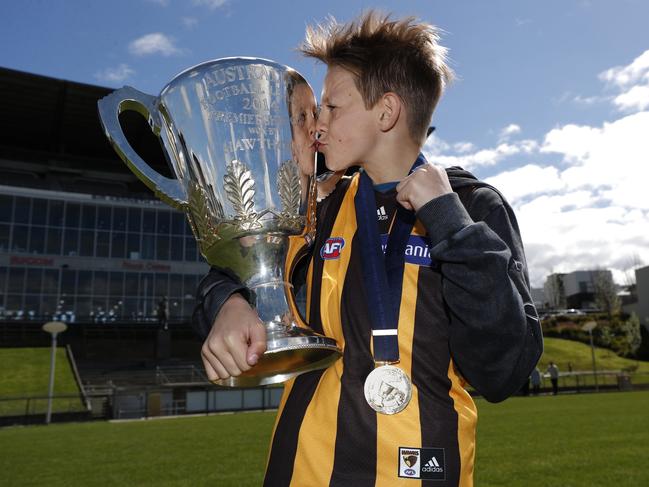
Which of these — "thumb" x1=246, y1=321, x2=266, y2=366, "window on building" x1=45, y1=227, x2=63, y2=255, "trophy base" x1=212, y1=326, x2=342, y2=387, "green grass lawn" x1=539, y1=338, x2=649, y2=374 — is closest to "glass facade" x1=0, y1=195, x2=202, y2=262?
"window on building" x1=45, y1=227, x2=63, y2=255

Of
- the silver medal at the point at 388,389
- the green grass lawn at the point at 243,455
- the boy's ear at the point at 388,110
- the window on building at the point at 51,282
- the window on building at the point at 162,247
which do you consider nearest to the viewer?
the silver medal at the point at 388,389

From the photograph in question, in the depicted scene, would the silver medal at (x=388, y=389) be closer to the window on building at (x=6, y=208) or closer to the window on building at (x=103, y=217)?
the window on building at (x=103, y=217)

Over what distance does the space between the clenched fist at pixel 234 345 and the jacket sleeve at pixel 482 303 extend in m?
0.40

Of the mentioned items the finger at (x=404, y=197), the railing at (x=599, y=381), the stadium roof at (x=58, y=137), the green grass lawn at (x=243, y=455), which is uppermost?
the stadium roof at (x=58, y=137)

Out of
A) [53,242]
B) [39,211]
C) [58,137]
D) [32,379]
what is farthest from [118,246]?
[32,379]

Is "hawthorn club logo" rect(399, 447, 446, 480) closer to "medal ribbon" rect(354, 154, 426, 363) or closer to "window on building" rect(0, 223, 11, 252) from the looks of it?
"medal ribbon" rect(354, 154, 426, 363)

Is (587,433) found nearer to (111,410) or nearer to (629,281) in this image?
(111,410)

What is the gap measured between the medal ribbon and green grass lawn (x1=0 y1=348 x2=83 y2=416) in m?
20.3

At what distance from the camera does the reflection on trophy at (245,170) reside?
1.30m

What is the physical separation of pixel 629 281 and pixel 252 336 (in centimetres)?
8239

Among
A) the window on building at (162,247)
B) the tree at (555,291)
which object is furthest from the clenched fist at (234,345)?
the tree at (555,291)

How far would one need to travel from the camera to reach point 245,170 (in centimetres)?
131

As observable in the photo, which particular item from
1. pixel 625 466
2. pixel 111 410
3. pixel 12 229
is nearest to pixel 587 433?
pixel 625 466

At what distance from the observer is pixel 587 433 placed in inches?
369
